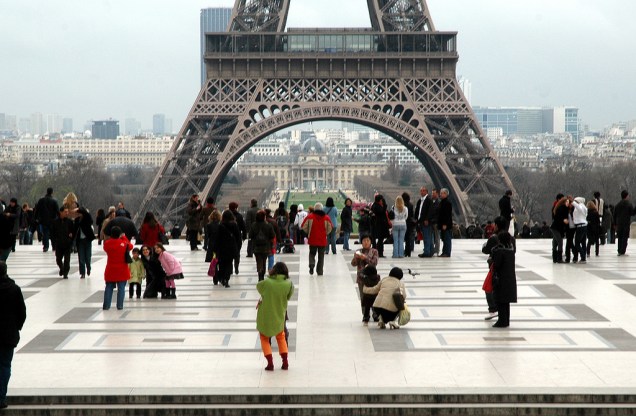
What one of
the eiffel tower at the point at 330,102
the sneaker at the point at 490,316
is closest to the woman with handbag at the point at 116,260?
the sneaker at the point at 490,316

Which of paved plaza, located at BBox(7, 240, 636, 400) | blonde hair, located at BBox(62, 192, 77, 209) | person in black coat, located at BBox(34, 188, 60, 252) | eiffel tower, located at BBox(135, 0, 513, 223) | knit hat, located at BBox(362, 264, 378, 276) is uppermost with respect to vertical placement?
eiffel tower, located at BBox(135, 0, 513, 223)

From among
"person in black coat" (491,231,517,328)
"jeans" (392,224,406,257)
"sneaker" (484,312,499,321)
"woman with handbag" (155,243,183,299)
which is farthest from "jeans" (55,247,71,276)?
"person in black coat" (491,231,517,328)

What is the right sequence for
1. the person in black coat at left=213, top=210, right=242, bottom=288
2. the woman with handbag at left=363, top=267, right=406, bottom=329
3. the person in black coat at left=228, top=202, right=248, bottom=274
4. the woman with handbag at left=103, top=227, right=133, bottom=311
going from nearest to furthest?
1. the woman with handbag at left=363, top=267, right=406, bottom=329
2. the woman with handbag at left=103, top=227, right=133, bottom=311
3. the person in black coat at left=213, top=210, right=242, bottom=288
4. the person in black coat at left=228, top=202, right=248, bottom=274

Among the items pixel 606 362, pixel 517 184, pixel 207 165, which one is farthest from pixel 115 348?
pixel 517 184

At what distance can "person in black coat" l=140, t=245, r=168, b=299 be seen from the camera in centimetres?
2173

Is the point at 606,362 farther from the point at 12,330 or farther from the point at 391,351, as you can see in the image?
the point at 12,330

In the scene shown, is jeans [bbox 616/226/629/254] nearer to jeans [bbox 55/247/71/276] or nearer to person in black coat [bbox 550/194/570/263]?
person in black coat [bbox 550/194/570/263]

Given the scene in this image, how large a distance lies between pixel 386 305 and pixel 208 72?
157 ft

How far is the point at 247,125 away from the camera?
65.3 m

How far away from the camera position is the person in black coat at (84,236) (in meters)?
24.8

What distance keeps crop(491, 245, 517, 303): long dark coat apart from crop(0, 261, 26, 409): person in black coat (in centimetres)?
749

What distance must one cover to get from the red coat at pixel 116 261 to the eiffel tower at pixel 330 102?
4273 centimetres

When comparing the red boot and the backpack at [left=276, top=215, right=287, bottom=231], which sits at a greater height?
the backpack at [left=276, top=215, right=287, bottom=231]

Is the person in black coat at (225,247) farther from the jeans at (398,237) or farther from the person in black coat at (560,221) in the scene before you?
the person in black coat at (560,221)
